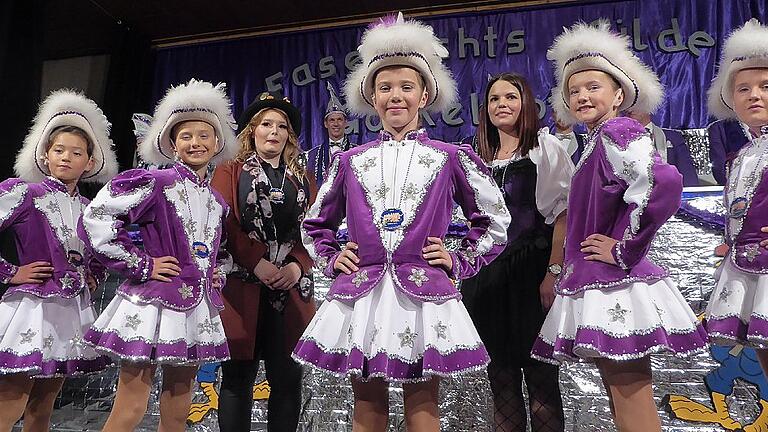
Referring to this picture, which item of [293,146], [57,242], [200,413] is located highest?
[293,146]

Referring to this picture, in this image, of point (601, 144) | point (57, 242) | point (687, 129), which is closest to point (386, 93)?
point (601, 144)

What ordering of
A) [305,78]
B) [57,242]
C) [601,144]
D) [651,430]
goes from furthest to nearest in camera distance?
[305,78] < [57,242] < [601,144] < [651,430]

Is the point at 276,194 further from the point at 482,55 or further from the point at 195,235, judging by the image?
the point at 482,55

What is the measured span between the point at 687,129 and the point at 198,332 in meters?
3.76

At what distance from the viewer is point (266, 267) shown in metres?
2.32

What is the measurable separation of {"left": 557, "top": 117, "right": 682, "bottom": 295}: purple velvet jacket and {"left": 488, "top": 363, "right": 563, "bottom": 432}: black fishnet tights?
478 millimetres

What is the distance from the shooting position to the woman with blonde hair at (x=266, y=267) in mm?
2295

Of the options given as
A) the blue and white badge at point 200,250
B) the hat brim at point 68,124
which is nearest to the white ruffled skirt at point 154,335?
the blue and white badge at point 200,250

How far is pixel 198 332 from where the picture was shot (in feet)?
6.88

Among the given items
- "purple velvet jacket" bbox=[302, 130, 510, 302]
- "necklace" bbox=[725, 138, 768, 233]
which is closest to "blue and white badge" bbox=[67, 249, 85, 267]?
"purple velvet jacket" bbox=[302, 130, 510, 302]

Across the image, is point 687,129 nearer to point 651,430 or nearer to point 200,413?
point 651,430

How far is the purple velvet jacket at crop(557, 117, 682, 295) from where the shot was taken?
168 cm

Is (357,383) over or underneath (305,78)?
underneath

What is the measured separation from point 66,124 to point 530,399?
224 cm
